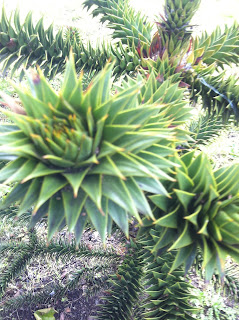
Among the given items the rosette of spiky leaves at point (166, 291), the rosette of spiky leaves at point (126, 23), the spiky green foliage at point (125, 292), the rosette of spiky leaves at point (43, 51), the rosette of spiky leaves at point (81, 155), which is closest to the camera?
the rosette of spiky leaves at point (81, 155)

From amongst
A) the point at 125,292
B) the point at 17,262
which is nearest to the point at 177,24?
the point at 125,292

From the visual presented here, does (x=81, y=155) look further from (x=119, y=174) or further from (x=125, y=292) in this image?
(x=125, y=292)

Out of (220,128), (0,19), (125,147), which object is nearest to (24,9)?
(0,19)

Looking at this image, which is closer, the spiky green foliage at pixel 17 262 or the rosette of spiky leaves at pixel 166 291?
the rosette of spiky leaves at pixel 166 291

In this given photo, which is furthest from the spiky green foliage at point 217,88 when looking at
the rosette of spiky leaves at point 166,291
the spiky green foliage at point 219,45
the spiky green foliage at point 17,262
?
the spiky green foliage at point 17,262

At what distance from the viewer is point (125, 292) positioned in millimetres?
1371

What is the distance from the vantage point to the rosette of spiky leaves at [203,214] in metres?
0.78

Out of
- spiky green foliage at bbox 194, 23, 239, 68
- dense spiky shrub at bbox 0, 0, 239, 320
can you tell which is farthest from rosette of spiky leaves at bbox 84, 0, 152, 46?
dense spiky shrub at bbox 0, 0, 239, 320

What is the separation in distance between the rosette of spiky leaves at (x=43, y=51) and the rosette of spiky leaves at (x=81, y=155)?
2.65ft

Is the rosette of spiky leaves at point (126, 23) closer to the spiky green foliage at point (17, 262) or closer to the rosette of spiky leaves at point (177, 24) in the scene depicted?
the rosette of spiky leaves at point (177, 24)

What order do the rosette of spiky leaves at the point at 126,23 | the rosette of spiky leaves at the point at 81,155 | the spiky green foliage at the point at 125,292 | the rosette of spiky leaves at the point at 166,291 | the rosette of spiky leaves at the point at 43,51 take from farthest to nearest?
1. the rosette of spiky leaves at the point at 126,23
2. the rosette of spiky leaves at the point at 43,51
3. the spiky green foliage at the point at 125,292
4. the rosette of spiky leaves at the point at 166,291
5. the rosette of spiky leaves at the point at 81,155

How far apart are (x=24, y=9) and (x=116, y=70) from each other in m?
4.01

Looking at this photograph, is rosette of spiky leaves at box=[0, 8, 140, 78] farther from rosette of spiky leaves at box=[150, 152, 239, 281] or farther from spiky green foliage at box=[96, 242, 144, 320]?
spiky green foliage at box=[96, 242, 144, 320]

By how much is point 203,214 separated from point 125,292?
2.48 feet
